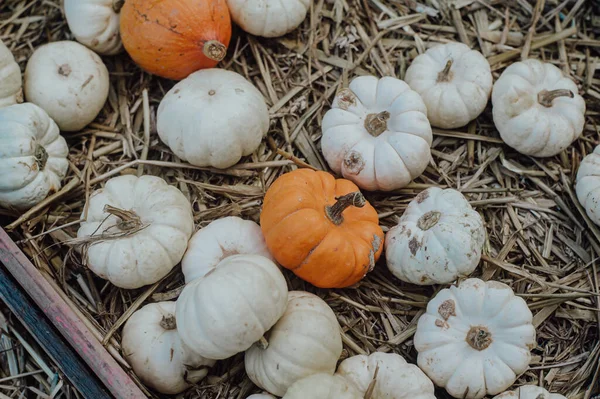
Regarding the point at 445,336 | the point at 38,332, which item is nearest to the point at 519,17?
the point at 445,336

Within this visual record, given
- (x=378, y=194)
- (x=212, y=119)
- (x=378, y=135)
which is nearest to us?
(x=212, y=119)

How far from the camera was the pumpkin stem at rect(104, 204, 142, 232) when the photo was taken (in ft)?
9.49

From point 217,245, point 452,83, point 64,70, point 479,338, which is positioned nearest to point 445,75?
point 452,83

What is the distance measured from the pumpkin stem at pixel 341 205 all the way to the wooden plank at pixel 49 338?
1.25 meters

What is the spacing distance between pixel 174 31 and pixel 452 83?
1495 millimetres

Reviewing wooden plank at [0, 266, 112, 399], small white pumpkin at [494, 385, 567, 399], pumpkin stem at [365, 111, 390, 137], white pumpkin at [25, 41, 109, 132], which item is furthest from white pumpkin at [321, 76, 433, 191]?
wooden plank at [0, 266, 112, 399]

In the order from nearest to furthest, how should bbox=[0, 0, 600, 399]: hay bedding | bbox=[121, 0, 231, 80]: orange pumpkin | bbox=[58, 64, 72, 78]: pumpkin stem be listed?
bbox=[0, 0, 600, 399]: hay bedding, bbox=[121, 0, 231, 80]: orange pumpkin, bbox=[58, 64, 72, 78]: pumpkin stem

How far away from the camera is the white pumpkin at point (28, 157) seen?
2.99 meters

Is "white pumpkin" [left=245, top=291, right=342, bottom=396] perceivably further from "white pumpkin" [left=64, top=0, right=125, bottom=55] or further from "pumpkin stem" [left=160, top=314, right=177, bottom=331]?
"white pumpkin" [left=64, top=0, right=125, bottom=55]

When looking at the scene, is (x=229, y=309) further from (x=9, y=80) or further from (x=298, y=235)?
(x=9, y=80)

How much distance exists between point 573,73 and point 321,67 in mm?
1481

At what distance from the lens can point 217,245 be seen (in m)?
3.04

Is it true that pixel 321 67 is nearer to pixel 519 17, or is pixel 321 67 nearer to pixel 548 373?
pixel 519 17

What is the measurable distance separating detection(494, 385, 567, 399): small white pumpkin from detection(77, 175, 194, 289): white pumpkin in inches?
64.3
